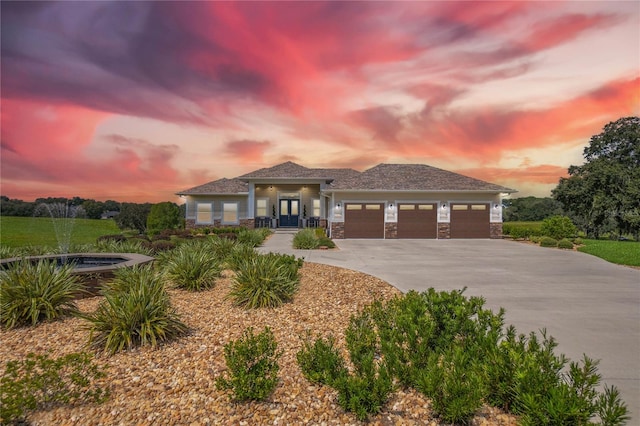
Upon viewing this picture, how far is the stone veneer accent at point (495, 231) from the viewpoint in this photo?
21077mm

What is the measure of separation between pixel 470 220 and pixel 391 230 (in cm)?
533

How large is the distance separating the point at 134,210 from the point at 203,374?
88.7ft

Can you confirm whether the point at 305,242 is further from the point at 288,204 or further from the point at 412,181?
the point at 288,204

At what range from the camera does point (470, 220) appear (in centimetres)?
2108

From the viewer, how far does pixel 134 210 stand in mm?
26594

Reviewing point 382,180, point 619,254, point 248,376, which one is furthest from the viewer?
point 382,180

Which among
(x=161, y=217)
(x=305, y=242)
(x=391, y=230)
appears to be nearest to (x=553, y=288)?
(x=305, y=242)

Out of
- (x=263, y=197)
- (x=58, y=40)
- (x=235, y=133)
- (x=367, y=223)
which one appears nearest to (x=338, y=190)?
(x=367, y=223)

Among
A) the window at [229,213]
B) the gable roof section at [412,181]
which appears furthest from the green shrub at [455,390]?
the window at [229,213]

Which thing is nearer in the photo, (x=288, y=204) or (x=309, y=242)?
(x=309, y=242)

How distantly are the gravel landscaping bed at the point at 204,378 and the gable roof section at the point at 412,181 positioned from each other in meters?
15.1

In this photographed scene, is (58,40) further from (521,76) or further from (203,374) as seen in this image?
(521,76)

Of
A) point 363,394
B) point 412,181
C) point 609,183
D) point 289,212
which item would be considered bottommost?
point 363,394

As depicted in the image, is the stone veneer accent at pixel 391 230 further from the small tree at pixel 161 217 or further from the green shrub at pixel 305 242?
the small tree at pixel 161 217
